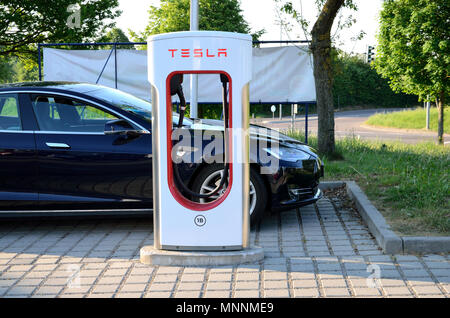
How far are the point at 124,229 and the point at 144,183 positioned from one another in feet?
2.41

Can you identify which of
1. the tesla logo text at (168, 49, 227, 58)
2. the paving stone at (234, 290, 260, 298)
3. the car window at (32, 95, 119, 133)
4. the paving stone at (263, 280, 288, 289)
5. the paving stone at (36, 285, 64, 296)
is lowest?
the paving stone at (36, 285, 64, 296)

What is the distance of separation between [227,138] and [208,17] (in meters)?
37.2

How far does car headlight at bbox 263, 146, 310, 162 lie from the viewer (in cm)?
538

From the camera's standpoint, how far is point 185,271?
417 cm

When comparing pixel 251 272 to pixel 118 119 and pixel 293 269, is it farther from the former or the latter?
pixel 118 119

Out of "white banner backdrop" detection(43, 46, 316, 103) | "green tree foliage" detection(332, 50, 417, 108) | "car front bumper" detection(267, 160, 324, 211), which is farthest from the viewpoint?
"green tree foliage" detection(332, 50, 417, 108)

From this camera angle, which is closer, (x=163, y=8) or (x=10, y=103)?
(x=10, y=103)

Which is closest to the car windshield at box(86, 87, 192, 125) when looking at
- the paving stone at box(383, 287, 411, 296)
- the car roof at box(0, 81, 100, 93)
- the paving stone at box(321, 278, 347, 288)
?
the car roof at box(0, 81, 100, 93)

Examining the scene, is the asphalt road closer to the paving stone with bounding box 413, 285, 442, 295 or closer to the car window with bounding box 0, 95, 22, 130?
the car window with bounding box 0, 95, 22, 130

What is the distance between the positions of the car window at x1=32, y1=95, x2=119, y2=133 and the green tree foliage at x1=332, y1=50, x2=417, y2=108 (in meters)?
55.4

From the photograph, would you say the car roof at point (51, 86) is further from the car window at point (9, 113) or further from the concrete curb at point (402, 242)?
the concrete curb at point (402, 242)

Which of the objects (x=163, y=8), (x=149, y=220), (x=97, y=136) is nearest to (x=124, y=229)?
(x=149, y=220)

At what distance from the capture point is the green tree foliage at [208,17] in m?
39.9
